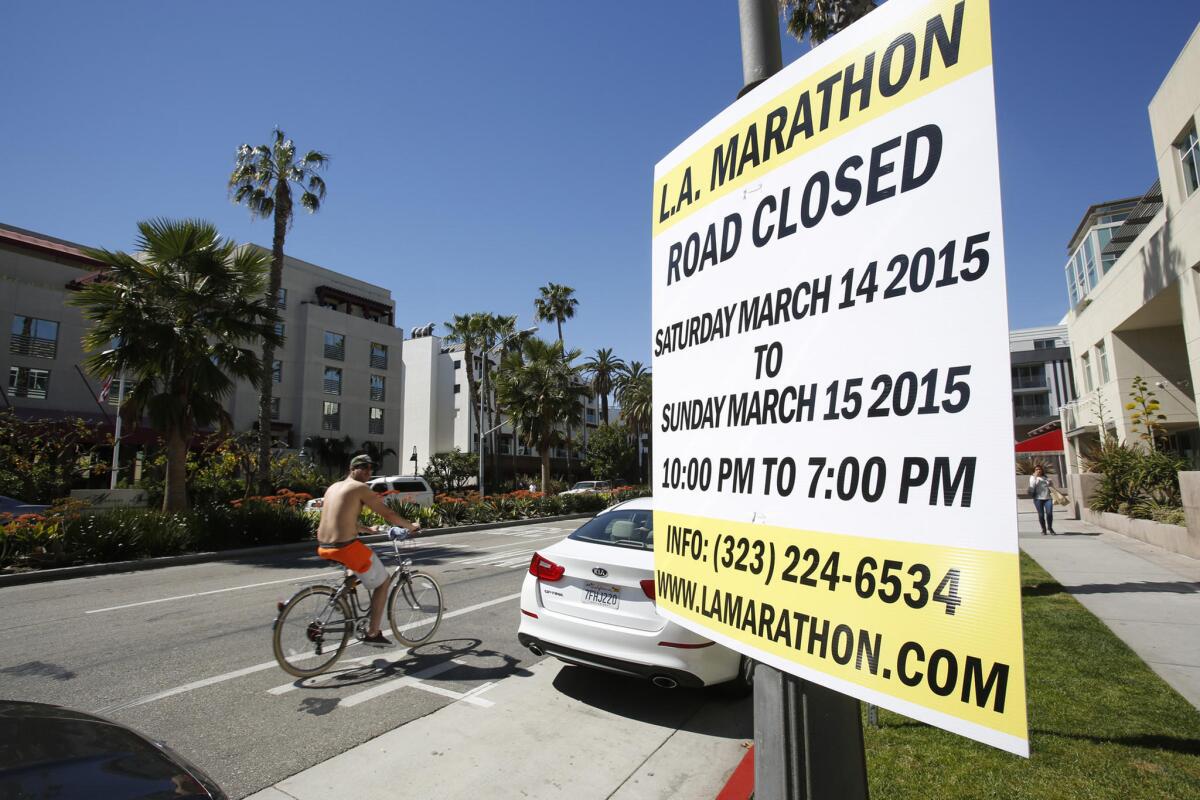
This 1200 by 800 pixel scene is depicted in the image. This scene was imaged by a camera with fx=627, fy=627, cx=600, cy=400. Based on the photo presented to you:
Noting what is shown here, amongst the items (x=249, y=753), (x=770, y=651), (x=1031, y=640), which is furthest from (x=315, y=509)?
(x=770, y=651)

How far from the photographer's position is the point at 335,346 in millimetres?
44125

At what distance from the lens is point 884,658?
1321 millimetres

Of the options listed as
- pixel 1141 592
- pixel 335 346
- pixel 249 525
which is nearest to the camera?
pixel 1141 592

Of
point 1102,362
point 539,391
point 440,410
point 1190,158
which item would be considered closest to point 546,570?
point 1190,158

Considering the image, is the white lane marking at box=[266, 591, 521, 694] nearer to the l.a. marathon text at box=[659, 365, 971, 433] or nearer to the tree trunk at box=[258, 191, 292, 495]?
the l.a. marathon text at box=[659, 365, 971, 433]

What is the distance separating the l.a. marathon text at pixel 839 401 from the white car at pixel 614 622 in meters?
2.65

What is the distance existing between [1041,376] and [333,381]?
7080 cm

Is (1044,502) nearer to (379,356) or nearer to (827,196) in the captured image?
(827,196)

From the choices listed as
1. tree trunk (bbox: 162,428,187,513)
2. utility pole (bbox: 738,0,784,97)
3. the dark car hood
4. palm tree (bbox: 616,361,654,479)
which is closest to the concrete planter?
utility pole (bbox: 738,0,784,97)

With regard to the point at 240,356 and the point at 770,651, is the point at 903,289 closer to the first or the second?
the point at 770,651

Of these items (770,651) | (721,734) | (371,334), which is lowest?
(721,734)

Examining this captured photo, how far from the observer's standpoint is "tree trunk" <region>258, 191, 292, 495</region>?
1822 centimetres

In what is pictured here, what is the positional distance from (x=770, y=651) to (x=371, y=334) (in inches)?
1928

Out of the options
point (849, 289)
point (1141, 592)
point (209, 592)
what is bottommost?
point (209, 592)
